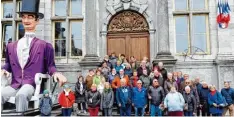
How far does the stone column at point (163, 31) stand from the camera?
1351cm

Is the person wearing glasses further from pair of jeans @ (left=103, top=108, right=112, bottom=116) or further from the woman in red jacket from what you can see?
the woman in red jacket

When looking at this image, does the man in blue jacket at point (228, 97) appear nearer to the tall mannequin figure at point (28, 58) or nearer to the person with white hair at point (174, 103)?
the person with white hair at point (174, 103)

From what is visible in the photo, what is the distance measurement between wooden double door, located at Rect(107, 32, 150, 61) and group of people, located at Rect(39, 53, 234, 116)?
313 centimetres

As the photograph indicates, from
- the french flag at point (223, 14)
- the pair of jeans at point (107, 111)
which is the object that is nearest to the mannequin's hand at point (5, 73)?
the pair of jeans at point (107, 111)

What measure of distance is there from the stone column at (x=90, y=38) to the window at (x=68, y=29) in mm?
563

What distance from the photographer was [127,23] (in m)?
14.6

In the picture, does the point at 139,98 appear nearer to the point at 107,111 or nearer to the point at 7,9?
the point at 107,111

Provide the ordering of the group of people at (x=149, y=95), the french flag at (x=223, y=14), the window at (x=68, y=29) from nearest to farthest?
the group of people at (x=149, y=95)
the french flag at (x=223, y=14)
the window at (x=68, y=29)

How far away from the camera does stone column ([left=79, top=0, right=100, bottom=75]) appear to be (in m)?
13.7

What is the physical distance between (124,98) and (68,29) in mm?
5767

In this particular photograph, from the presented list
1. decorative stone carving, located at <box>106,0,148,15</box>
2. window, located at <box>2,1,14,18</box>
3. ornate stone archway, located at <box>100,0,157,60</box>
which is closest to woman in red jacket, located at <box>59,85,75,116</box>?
ornate stone archway, located at <box>100,0,157,60</box>

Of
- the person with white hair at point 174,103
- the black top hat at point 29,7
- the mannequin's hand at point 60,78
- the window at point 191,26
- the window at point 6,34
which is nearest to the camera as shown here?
the mannequin's hand at point 60,78

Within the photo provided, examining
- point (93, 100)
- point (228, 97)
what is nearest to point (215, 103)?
point (228, 97)

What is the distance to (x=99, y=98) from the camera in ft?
33.2
